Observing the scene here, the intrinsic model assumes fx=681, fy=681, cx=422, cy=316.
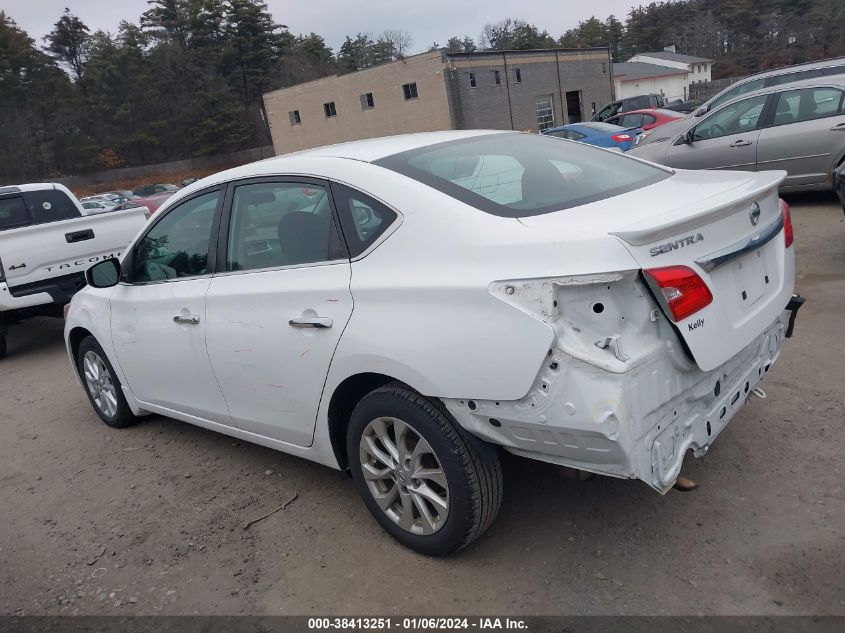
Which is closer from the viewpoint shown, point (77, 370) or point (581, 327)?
point (581, 327)

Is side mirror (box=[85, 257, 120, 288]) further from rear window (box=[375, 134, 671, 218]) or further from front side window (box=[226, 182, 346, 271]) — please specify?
rear window (box=[375, 134, 671, 218])

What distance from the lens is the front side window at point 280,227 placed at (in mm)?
3061

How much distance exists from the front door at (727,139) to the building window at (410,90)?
3499 centimetres

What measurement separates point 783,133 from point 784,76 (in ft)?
12.3

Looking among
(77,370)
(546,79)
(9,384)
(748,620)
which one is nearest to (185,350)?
(77,370)

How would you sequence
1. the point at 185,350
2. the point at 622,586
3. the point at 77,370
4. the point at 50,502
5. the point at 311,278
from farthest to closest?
1. the point at 77,370
2. the point at 50,502
3. the point at 185,350
4. the point at 311,278
5. the point at 622,586

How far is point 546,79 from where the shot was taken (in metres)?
47.5

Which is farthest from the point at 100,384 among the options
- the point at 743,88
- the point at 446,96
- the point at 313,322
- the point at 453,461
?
the point at 446,96

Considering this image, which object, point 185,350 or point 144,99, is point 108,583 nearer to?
point 185,350

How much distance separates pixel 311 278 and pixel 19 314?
19.3ft

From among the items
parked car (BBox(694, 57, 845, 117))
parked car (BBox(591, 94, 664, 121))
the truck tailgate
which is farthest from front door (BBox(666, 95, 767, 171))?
parked car (BBox(591, 94, 664, 121))

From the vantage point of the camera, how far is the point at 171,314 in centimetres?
379

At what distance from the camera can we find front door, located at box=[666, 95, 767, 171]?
884 centimetres

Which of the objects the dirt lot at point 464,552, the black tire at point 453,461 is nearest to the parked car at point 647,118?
the dirt lot at point 464,552
